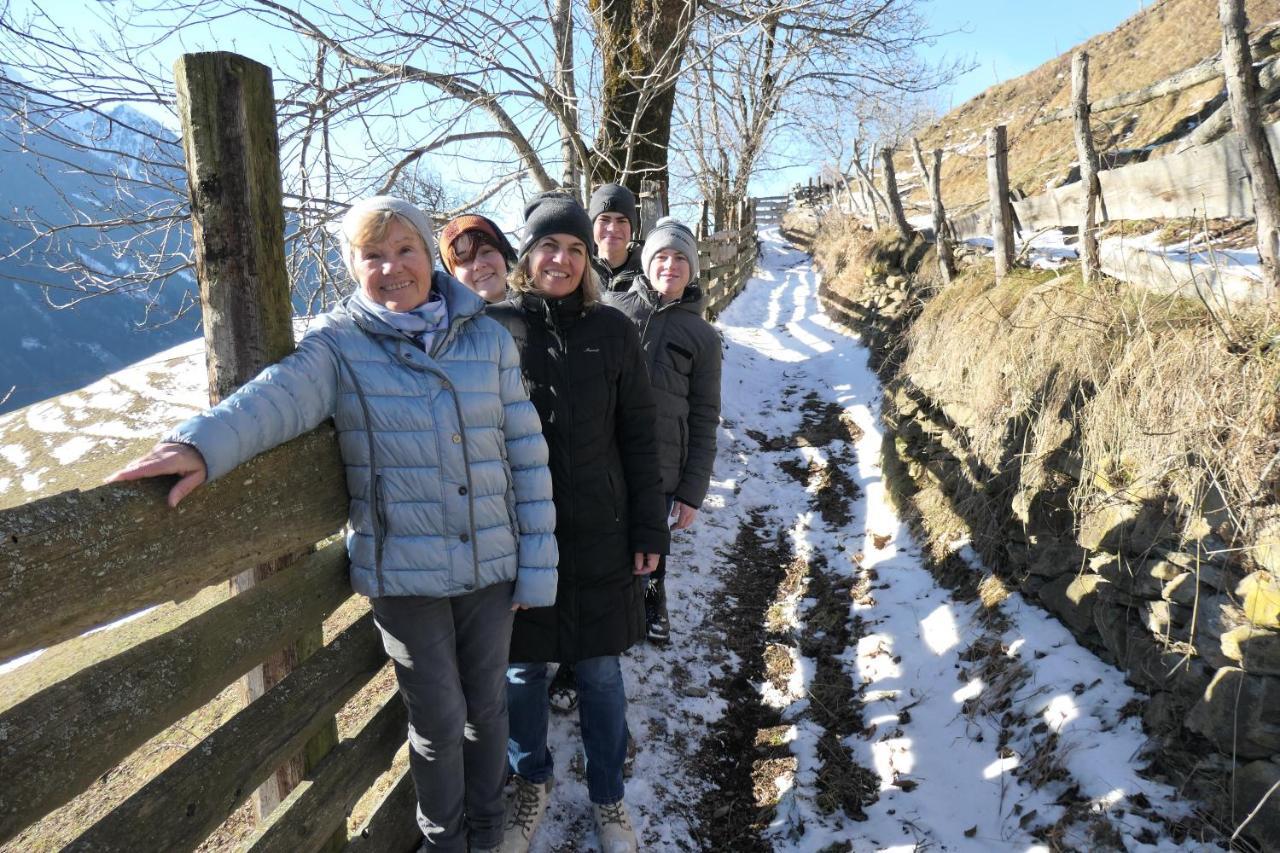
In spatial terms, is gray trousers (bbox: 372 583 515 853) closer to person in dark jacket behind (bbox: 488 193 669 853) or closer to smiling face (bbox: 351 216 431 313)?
person in dark jacket behind (bbox: 488 193 669 853)

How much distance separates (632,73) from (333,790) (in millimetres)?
5301

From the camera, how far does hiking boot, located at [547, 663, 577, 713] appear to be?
3.21 metres

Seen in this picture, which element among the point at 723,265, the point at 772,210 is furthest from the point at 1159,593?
the point at 772,210

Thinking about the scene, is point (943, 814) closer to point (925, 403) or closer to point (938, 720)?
point (938, 720)

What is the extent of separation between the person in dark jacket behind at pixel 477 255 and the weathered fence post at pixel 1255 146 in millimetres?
3362

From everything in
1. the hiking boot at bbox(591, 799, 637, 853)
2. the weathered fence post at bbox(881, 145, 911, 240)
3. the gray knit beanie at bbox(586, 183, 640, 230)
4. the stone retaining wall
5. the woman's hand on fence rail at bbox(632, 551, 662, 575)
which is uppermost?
the weathered fence post at bbox(881, 145, 911, 240)

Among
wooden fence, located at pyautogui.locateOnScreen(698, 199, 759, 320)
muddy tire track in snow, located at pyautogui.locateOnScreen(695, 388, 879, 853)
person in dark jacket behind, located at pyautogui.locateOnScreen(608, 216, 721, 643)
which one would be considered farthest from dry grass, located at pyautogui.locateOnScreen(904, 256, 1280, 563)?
wooden fence, located at pyautogui.locateOnScreen(698, 199, 759, 320)

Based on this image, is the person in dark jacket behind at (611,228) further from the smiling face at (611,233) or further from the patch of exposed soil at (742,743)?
the patch of exposed soil at (742,743)

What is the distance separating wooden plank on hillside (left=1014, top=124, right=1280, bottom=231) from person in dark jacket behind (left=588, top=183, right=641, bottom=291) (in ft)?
9.53

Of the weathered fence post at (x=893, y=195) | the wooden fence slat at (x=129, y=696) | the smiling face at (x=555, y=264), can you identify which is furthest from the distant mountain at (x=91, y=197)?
the weathered fence post at (x=893, y=195)

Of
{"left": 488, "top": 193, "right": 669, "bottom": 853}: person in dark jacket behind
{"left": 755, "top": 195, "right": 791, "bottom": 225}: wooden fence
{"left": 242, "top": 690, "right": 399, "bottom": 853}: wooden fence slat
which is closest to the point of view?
{"left": 242, "top": 690, "right": 399, "bottom": 853}: wooden fence slat

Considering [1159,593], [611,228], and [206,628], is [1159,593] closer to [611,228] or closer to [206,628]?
[611,228]

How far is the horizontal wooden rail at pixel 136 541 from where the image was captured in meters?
1.10

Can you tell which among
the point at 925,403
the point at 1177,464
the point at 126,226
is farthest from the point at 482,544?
the point at 925,403
